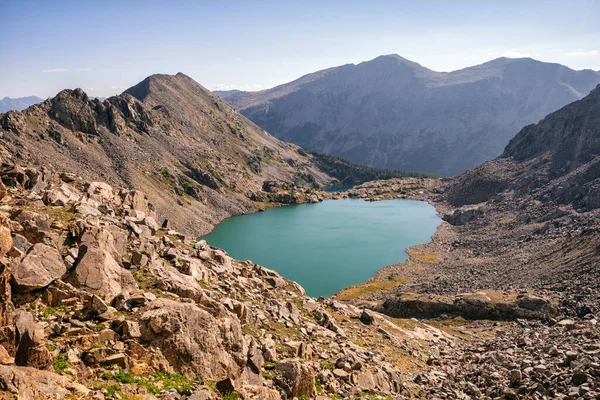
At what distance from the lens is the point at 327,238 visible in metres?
125

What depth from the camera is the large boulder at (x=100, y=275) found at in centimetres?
1969

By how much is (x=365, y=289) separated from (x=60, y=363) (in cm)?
6977

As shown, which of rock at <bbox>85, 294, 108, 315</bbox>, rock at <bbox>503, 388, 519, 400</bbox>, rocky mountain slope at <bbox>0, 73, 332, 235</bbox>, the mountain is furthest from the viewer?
rocky mountain slope at <bbox>0, 73, 332, 235</bbox>

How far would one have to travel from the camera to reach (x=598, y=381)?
72.5 ft

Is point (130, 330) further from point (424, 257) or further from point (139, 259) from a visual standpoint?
point (424, 257)

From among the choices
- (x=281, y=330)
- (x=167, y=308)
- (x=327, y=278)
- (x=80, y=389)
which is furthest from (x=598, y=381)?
(x=327, y=278)

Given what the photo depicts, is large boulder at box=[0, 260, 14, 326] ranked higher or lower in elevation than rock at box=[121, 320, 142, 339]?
higher

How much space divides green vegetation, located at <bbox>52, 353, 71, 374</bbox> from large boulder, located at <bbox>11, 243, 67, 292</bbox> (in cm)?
414

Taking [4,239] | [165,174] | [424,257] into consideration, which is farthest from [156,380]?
[165,174]

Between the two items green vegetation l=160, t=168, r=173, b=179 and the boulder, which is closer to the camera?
the boulder

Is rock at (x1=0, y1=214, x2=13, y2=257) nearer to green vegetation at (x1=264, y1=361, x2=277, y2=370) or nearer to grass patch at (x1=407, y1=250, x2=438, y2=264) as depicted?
green vegetation at (x1=264, y1=361, x2=277, y2=370)

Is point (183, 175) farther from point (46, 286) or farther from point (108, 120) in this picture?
point (46, 286)

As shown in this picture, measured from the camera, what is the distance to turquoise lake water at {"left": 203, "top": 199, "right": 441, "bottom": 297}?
9394 centimetres

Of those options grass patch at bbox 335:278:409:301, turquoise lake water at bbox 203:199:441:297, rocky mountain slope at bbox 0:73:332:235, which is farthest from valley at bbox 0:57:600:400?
rocky mountain slope at bbox 0:73:332:235
